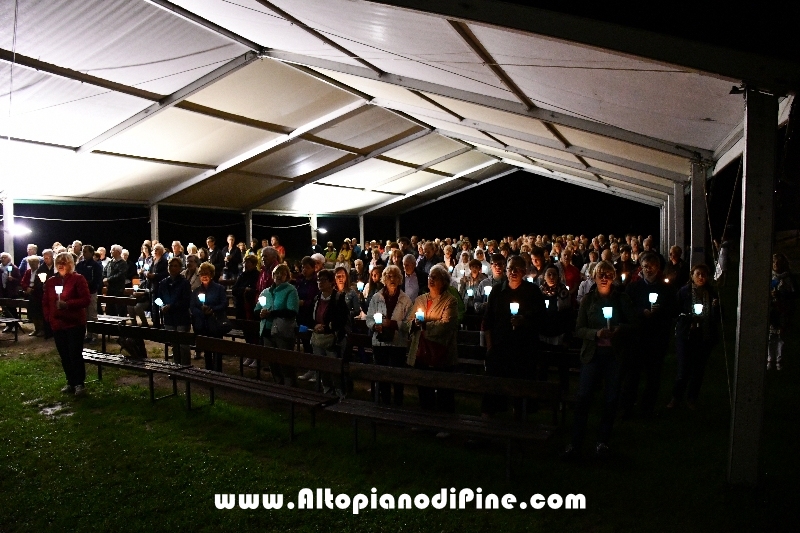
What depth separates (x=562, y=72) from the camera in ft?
17.4

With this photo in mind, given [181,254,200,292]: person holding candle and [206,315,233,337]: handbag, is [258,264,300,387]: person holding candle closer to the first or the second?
[206,315,233,337]: handbag

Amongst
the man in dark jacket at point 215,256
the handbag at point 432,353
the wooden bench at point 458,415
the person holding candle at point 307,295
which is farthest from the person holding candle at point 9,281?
the handbag at point 432,353

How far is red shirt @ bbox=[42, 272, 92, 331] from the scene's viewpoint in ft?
21.8

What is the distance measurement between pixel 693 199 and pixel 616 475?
17.3ft

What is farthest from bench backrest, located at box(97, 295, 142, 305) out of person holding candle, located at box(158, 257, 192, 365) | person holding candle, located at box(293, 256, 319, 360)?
person holding candle, located at box(293, 256, 319, 360)

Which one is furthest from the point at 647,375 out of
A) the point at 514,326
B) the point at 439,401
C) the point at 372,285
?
the point at 372,285

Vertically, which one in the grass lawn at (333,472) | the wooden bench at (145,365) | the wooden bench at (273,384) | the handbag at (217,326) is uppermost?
the handbag at (217,326)

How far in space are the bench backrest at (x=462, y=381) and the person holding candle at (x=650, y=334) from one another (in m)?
1.81

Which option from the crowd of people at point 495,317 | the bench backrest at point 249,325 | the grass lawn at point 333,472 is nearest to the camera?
the grass lawn at point 333,472

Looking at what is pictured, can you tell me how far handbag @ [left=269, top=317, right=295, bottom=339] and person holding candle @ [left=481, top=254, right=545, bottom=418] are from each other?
2711 mm

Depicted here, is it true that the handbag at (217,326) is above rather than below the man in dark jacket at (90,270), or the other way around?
below

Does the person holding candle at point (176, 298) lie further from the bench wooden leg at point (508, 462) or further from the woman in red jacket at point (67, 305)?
the bench wooden leg at point (508, 462)

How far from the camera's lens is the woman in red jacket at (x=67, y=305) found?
6637 mm

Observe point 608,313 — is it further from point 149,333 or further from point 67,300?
point 67,300
